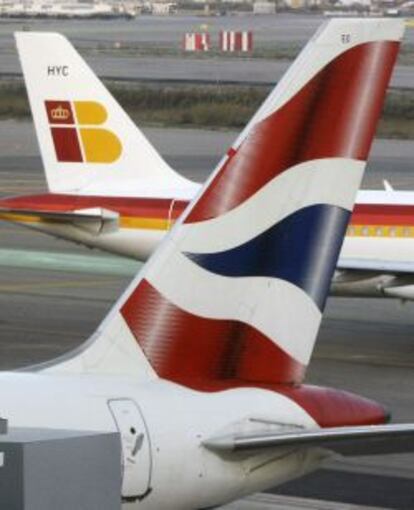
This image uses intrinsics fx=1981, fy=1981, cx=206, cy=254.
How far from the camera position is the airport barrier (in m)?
125

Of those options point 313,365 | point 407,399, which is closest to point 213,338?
point 407,399

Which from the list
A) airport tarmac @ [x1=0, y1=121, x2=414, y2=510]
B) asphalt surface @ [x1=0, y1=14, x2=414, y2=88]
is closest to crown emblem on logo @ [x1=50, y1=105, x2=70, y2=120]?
airport tarmac @ [x1=0, y1=121, x2=414, y2=510]

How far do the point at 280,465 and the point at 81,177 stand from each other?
20.7 meters

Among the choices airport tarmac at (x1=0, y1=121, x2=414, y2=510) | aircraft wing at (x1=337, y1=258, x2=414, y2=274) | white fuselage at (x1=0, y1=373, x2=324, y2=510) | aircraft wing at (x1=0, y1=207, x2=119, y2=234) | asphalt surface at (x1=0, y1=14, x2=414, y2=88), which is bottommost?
asphalt surface at (x1=0, y1=14, x2=414, y2=88)

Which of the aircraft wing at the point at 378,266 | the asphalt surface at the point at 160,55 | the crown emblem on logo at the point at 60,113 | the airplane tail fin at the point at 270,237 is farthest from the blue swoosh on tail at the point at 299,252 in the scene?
the asphalt surface at the point at 160,55

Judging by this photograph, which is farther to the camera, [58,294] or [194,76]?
[194,76]

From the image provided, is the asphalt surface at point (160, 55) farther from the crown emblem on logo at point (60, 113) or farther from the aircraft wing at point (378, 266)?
the aircraft wing at point (378, 266)

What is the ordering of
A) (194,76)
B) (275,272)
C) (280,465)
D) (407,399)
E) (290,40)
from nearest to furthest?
1. (280,465)
2. (275,272)
3. (407,399)
4. (194,76)
5. (290,40)

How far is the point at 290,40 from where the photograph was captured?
147125 millimetres

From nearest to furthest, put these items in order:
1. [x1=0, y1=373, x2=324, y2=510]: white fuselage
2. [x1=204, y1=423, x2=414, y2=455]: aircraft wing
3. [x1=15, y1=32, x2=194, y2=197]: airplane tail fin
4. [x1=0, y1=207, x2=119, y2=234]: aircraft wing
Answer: [x1=0, y1=373, x2=324, y2=510]: white fuselage, [x1=204, y1=423, x2=414, y2=455]: aircraft wing, [x1=0, y1=207, x2=119, y2=234]: aircraft wing, [x1=15, y1=32, x2=194, y2=197]: airplane tail fin

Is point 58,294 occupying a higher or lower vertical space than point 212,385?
lower

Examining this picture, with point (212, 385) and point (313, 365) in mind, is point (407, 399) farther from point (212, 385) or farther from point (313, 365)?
point (212, 385)

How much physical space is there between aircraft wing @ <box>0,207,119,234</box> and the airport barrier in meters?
94.3

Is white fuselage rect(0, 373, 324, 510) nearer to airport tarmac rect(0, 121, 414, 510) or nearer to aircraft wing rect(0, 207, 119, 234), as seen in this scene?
airport tarmac rect(0, 121, 414, 510)
